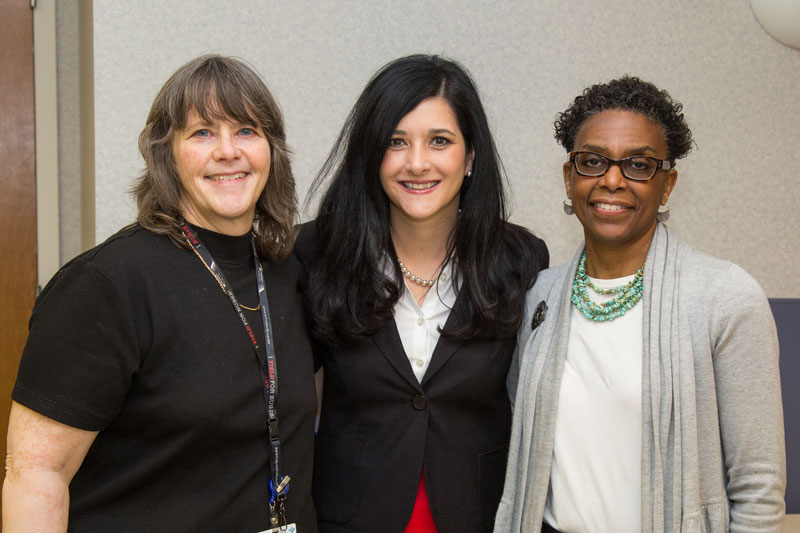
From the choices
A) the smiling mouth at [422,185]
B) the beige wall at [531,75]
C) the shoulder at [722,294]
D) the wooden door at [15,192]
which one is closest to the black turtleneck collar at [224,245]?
the smiling mouth at [422,185]

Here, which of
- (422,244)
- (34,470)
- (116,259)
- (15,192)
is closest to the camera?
(34,470)

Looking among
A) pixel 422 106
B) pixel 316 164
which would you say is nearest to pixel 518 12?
pixel 316 164

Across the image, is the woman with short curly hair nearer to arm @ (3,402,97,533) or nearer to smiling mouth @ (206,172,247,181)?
smiling mouth @ (206,172,247,181)

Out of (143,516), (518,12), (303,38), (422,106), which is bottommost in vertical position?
(143,516)

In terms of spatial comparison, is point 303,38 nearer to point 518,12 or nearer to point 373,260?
point 518,12

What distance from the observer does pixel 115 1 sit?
9.35 ft

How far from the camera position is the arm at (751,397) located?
4.66ft

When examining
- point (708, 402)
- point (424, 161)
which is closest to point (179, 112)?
point (424, 161)

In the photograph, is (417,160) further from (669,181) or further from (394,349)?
(669,181)

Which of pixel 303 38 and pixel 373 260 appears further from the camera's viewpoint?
pixel 303 38

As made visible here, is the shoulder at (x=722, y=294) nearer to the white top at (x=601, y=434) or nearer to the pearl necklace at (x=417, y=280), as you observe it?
the white top at (x=601, y=434)

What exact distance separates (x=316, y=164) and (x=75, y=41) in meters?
1.25

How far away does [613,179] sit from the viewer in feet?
5.20

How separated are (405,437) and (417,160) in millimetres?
736
